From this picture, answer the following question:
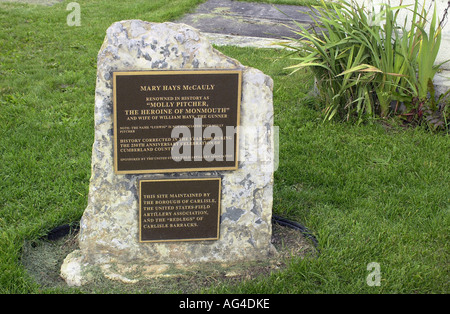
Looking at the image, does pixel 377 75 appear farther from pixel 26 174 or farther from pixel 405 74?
pixel 26 174

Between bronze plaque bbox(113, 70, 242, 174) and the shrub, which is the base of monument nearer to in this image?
bronze plaque bbox(113, 70, 242, 174)

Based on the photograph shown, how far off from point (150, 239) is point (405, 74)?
3373 mm

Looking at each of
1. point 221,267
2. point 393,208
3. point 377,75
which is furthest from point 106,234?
point 377,75

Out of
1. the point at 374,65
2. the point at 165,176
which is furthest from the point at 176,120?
the point at 374,65

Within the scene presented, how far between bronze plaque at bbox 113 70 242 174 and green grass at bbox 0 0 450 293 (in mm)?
871

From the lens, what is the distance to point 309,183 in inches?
178

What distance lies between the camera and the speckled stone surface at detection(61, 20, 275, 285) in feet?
10.4

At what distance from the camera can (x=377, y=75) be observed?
541cm

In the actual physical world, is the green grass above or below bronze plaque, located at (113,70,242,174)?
below

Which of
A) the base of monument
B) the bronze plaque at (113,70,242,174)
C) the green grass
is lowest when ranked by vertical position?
the base of monument

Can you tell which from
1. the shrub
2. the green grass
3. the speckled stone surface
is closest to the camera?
the speckled stone surface

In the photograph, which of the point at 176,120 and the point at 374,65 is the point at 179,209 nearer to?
the point at 176,120

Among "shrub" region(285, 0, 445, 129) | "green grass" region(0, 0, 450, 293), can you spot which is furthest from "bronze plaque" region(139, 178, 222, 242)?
"shrub" region(285, 0, 445, 129)

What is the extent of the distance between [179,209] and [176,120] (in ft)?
2.08
